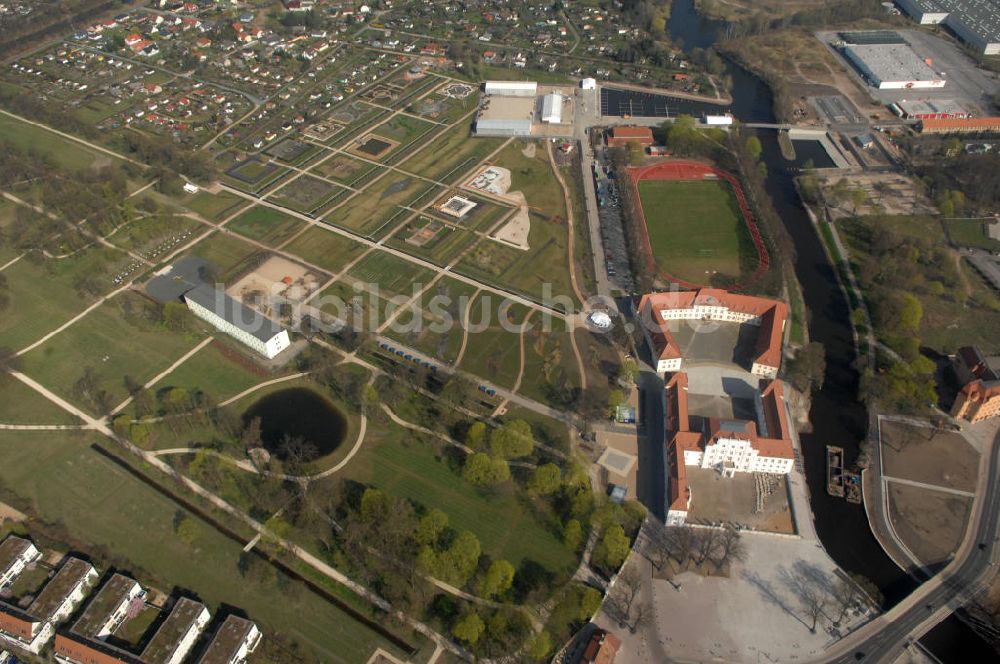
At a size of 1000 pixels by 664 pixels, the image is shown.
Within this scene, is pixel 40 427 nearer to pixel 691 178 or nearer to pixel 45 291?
pixel 45 291

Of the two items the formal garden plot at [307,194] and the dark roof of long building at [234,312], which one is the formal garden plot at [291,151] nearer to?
the formal garden plot at [307,194]

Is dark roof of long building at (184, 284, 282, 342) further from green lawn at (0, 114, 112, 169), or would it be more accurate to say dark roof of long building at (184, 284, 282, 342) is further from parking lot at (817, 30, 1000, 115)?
parking lot at (817, 30, 1000, 115)

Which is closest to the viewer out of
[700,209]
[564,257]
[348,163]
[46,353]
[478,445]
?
[478,445]

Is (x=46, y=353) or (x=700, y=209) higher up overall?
(x=700, y=209)

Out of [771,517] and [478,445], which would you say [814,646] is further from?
[478,445]

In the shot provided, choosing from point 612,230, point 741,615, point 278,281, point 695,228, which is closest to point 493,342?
point 612,230

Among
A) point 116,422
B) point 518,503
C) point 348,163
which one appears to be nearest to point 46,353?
point 116,422
